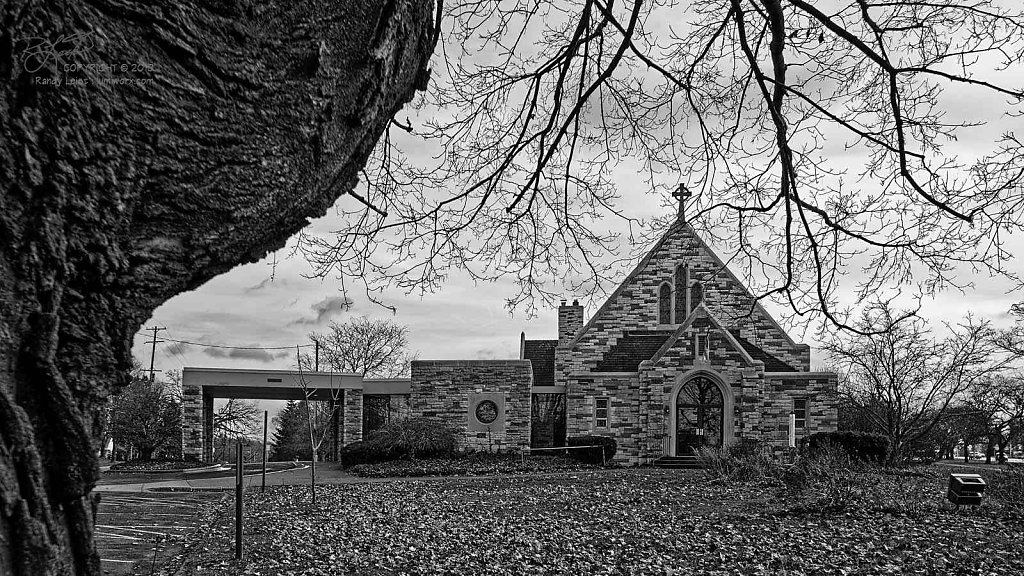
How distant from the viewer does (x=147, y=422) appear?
26.1 m

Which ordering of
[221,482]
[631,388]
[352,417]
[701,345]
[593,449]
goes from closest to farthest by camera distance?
[221,482] → [593,449] → [701,345] → [631,388] → [352,417]

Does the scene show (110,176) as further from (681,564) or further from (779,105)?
(681,564)

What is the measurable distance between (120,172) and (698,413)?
2244cm

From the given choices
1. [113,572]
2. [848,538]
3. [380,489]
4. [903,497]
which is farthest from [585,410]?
[113,572]

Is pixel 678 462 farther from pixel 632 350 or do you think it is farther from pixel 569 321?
pixel 569 321

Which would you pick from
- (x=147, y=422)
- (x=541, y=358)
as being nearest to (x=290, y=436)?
(x=147, y=422)

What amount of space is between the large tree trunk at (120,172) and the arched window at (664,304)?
23792 mm

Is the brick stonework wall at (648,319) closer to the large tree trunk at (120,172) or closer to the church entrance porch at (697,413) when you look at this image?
the church entrance porch at (697,413)

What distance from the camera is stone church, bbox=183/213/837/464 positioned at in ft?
71.6

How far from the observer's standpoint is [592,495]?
12.3 meters

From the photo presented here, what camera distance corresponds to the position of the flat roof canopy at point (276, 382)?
23312mm

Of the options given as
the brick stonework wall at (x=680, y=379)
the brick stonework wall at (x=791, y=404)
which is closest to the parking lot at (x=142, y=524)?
the brick stonework wall at (x=680, y=379)

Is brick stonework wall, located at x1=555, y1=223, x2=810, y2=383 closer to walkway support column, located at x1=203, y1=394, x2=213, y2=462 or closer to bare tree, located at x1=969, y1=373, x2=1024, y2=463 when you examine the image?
bare tree, located at x1=969, y1=373, x2=1024, y2=463

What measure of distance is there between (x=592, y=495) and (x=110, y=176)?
11.7 m
